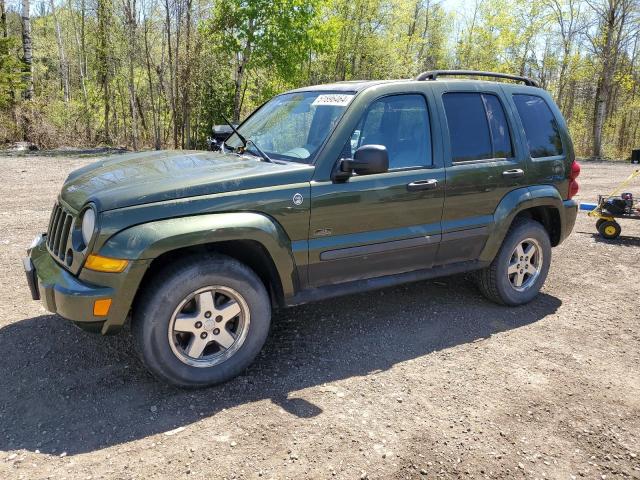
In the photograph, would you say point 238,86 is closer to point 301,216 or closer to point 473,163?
point 473,163

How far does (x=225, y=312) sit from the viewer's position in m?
3.28

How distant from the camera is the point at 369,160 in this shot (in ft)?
11.1

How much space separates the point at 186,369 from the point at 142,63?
62.4 ft

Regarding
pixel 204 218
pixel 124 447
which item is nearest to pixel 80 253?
pixel 204 218

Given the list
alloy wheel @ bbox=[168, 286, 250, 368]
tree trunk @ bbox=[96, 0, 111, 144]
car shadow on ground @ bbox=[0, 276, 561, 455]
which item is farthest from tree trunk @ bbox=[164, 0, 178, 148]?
alloy wheel @ bbox=[168, 286, 250, 368]

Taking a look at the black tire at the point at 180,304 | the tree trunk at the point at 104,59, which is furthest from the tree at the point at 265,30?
the black tire at the point at 180,304

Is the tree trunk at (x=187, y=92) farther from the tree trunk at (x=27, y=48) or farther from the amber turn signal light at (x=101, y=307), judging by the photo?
the amber turn signal light at (x=101, y=307)

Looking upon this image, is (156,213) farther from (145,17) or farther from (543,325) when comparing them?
(145,17)

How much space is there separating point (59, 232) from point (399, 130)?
2564mm

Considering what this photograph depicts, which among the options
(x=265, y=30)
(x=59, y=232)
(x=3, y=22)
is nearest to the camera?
(x=59, y=232)

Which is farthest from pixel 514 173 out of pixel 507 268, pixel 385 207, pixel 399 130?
pixel 385 207

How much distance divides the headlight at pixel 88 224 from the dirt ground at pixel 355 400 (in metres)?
1.01

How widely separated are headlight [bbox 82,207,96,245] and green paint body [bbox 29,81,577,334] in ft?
0.23

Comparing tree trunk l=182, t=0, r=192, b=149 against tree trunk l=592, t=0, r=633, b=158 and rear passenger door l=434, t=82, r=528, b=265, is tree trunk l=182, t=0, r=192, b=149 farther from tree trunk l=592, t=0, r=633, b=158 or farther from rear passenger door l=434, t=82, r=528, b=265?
tree trunk l=592, t=0, r=633, b=158
